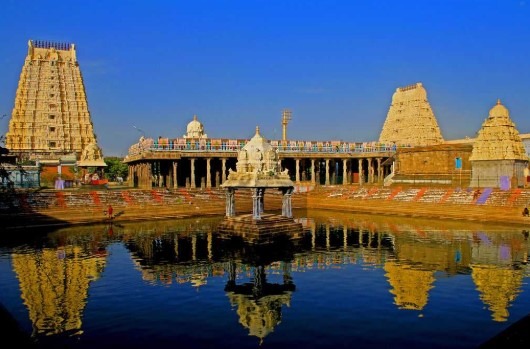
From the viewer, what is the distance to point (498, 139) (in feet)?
166

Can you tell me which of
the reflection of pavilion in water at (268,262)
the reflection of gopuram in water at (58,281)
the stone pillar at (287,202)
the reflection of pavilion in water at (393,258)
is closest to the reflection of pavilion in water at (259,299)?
the reflection of pavilion in water at (268,262)

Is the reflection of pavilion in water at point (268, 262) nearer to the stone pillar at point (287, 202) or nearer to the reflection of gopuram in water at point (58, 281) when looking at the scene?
the reflection of gopuram in water at point (58, 281)

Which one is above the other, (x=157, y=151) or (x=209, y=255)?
(x=157, y=151)

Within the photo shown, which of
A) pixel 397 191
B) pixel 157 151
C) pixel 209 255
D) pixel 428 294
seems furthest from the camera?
pixel 157 151

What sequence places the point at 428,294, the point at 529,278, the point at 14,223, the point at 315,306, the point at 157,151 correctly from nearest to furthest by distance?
the point at 315,306, the point at 428,294, the point at 529,278, the point at 14,223, the point at 157,151

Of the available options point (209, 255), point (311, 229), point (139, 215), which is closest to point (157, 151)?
point (139, 215)

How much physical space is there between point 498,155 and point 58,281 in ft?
146

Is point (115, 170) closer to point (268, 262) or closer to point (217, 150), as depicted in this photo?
point (217, 150)

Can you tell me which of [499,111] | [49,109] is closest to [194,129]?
[49,109]

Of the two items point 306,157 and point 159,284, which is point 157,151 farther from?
point 159,284

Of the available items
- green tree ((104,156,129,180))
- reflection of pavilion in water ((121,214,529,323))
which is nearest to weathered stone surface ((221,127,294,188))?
reflection of pavilion in water ((121,214,529,323))

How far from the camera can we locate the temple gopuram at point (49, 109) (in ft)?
284

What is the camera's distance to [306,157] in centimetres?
7331

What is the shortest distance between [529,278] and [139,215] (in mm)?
36116
